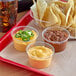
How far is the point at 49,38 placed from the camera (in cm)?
130

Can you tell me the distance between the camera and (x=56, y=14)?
138cm

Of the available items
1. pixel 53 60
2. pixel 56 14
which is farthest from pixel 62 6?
pixel 53 60

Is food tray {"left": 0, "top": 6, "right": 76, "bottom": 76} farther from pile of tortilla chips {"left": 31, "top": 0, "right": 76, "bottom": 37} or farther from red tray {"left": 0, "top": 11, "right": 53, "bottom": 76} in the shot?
pile of tortilla chips {"left": 31, "top": 0, "right": 76, "bottom": 37}

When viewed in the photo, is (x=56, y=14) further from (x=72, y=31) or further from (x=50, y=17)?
(x=72, y=31)

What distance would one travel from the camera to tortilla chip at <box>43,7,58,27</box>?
4.45ft

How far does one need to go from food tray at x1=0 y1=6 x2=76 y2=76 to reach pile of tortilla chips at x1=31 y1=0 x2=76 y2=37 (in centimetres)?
11

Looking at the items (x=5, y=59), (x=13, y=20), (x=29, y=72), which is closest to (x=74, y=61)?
(x=29, y=72)

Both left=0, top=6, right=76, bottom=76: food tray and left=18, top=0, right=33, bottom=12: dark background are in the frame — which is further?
left=18, top=0, right=33, bottom=12: dark background

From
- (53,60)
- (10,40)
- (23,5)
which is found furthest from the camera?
(23,5)

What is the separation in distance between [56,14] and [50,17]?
0.04 metres

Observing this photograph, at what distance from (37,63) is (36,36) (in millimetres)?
246

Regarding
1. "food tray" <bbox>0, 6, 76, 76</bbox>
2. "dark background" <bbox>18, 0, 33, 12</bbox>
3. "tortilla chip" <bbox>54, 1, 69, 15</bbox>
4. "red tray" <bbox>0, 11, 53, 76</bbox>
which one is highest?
"tortilla chip" <bbox>54, 1, 69, 15</bbox>

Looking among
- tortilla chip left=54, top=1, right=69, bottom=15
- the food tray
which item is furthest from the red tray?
tortilla chip left=54, top=1, right=69, bottom=15

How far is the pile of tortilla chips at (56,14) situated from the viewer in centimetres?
137
